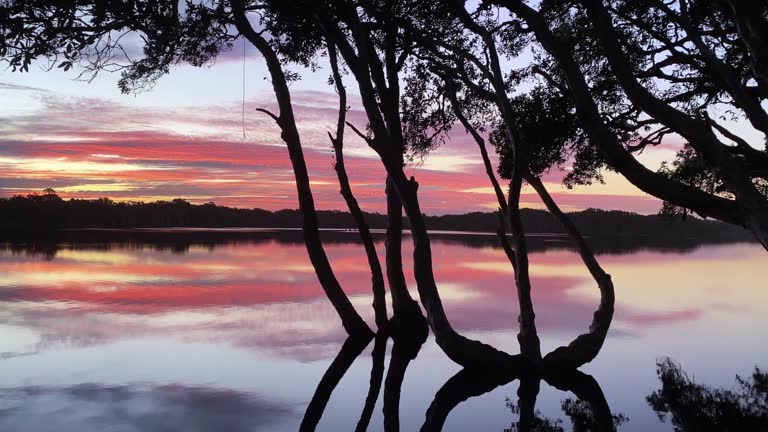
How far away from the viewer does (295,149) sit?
1527 centimetres

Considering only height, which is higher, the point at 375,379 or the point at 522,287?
the point at 522,287

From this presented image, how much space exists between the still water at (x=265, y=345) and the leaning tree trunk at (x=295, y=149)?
5.10ft

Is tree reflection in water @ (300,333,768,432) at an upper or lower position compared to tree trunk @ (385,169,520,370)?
lower

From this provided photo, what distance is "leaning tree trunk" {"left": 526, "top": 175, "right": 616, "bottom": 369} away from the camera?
1234cm

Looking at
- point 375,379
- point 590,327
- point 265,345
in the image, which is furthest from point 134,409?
point 590,327

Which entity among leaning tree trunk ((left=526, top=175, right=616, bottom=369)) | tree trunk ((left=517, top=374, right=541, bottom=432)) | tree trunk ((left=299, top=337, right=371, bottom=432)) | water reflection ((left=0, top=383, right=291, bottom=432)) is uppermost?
leaning tree trunk ((left=526, top=175, right=616, bottom=369))

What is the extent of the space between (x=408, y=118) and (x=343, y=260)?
3054cm

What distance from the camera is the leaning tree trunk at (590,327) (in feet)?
40.5

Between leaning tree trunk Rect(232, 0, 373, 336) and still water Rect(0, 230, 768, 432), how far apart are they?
1.55 m

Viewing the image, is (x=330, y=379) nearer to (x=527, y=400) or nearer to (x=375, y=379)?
(x=375, y=379)

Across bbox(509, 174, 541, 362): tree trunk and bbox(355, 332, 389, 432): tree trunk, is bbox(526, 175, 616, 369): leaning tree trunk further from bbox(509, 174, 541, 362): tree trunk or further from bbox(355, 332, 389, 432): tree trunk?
bbox(355, 332, 389, 432): tree trunk

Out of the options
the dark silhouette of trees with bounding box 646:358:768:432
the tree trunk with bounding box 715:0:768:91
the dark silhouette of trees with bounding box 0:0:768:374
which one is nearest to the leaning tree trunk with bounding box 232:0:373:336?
the dark silhouette of trees with bounding box 0:0:768:374

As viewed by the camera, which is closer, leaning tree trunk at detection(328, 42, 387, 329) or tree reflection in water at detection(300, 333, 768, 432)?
tree reflection in water at detection(300, 333, 768, 432)

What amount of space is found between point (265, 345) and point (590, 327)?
22.0 feet
